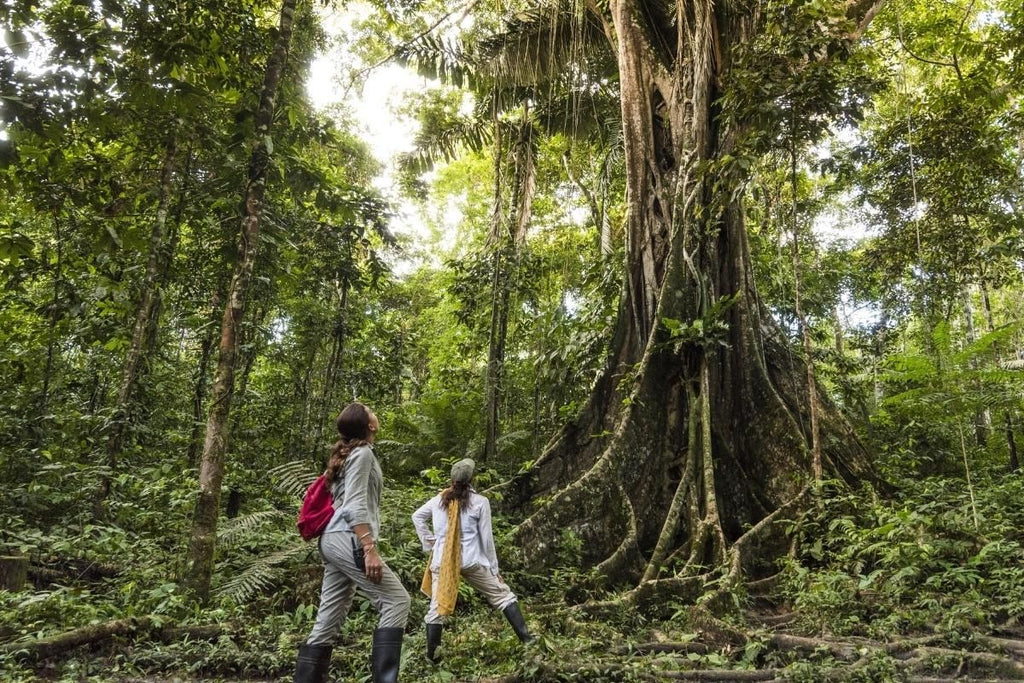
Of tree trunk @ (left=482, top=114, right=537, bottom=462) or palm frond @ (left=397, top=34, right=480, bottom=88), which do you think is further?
palm frond @ (left=397, top=34, right=480, bottom=88)

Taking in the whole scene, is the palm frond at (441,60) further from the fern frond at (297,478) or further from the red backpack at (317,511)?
the red backpack at (317,511)

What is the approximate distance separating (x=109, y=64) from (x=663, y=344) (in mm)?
5682

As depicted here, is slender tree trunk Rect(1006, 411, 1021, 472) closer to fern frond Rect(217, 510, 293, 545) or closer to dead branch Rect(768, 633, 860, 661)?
dead branch Rect(768, 633, 860, 661)

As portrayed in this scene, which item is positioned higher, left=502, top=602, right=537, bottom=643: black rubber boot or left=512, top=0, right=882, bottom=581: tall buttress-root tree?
left=512, top=0, right=882, bottom=581: tall buttress-root tree

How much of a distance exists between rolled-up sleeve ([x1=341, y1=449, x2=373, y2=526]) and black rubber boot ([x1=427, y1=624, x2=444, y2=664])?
130cm

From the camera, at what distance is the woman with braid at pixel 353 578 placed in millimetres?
3156

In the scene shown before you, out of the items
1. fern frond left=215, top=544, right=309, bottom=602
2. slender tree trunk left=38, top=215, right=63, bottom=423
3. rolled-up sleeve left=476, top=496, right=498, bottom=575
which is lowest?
fern frond left=215, top=544, right=309, bottom=602

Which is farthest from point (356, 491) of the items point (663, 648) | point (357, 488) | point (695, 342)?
point (695, 342)

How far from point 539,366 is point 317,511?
7497mm

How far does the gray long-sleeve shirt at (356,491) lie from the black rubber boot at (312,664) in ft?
1.84

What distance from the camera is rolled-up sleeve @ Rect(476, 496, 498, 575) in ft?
14.7

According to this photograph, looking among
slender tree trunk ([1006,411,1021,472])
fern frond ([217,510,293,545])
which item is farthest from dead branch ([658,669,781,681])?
slender tree trunk ([1006,411,1021,472])

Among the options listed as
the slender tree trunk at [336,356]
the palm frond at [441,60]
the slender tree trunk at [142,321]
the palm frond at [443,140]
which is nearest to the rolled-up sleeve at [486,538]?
the slender tree trunk at [142,321]

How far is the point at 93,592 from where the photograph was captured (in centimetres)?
505
